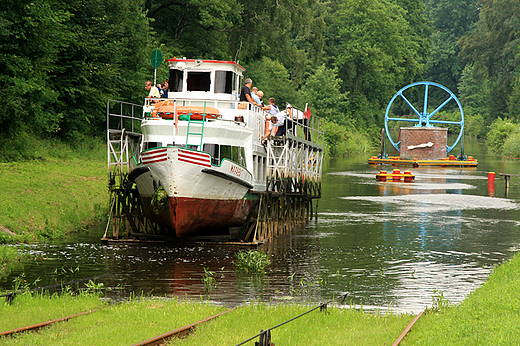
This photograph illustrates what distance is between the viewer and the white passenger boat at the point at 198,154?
66.4 feet

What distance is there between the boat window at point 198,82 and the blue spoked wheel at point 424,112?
49.3 m

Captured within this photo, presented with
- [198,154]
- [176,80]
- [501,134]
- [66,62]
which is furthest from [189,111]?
[501,134]

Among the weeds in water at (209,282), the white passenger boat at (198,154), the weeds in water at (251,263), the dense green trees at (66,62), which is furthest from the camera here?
the dense green trees at (66,62)

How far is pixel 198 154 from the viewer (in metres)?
20.1

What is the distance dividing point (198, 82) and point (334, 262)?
790cm

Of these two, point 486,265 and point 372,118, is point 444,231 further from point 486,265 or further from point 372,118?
point 372,118

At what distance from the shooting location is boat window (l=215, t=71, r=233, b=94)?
2378cm

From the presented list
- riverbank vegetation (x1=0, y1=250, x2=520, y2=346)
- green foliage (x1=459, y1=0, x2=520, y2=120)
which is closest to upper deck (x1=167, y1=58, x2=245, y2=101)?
riverbank vegetation (x1=0, y1=250, x2=520, y2=346)

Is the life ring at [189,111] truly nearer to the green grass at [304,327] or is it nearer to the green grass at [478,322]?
the green grass at [304,327]

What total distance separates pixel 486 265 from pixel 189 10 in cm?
3823

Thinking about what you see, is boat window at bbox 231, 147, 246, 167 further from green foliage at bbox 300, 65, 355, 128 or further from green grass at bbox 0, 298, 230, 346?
green foliage at bbox 300, 65, 355, 128

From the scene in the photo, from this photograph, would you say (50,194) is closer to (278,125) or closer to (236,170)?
(236,170)

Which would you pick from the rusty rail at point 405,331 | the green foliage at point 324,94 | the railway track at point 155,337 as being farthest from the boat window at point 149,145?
the green foliage at point 324,94

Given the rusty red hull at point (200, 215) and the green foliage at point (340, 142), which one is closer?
the rusty red hull at point (200, 215)
